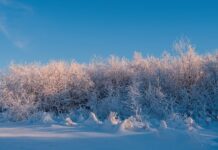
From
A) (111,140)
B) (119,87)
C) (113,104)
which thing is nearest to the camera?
(111,140)

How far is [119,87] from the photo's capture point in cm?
1316

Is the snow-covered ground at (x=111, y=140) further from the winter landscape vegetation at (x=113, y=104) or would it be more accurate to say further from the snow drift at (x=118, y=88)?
the snow drift at (x=118, y=88)

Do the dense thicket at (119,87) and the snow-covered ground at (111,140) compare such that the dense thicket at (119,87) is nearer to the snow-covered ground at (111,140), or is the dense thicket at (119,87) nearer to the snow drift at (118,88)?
the snow drift at (118,88)

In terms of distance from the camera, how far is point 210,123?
9.23 meters

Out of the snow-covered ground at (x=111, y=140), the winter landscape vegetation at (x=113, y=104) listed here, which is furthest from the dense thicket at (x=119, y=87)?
the snow-covered ground at (x=111, y=140)

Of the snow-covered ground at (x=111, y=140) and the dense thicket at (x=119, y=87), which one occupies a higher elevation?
the dense thicket at (x=119, y=87)

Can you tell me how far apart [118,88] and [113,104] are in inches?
74.8

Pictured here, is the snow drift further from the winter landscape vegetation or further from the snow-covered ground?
the snow-covered ground

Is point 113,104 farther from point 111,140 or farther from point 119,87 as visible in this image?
point 111,140

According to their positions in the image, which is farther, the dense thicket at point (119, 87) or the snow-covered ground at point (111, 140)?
the dense thicket at point (119, 87)

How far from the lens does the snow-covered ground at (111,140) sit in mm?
6562

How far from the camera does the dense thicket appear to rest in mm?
11180

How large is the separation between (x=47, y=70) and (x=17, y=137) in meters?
7.10

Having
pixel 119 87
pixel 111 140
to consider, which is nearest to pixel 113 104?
pixel 119 87
